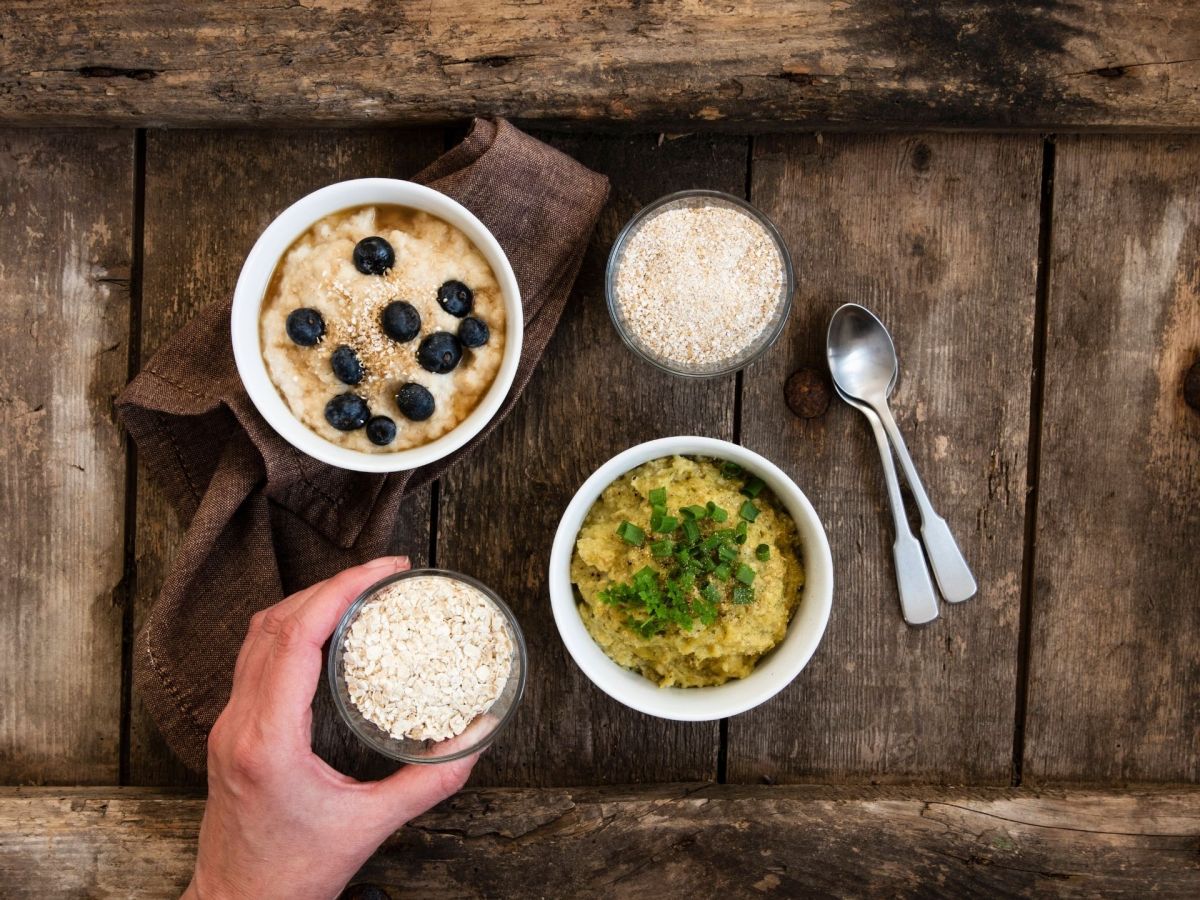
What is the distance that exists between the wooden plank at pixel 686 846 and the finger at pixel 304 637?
18.6 inches

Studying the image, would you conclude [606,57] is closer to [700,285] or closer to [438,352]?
[700,285]

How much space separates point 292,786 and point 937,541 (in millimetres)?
1339

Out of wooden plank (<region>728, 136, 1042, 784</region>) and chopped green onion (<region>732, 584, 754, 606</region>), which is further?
wooden plank (<region>728, 136, 1042, 784</region>)

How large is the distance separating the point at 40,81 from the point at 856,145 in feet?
5.38

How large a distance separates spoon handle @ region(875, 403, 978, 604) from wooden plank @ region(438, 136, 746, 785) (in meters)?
0.34

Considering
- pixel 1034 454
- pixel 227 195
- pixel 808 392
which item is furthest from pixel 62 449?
pixel 1034 454

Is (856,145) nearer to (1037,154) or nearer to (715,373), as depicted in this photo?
(1037,154)

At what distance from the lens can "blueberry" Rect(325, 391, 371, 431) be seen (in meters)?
1.67

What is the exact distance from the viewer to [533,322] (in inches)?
75.7

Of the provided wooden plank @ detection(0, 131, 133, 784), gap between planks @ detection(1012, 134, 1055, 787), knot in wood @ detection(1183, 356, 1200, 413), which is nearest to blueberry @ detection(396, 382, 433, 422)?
wooden plank @ detection(0, 131, 133, 784)

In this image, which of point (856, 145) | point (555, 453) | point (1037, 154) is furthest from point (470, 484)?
point (1037, 154)

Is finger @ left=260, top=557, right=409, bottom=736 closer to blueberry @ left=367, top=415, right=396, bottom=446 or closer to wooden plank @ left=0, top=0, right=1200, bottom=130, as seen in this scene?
blueberry @ left=367, top=415, right=396, bottom=446

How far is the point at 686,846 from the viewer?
1937mm

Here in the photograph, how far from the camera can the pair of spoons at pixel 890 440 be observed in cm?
197
